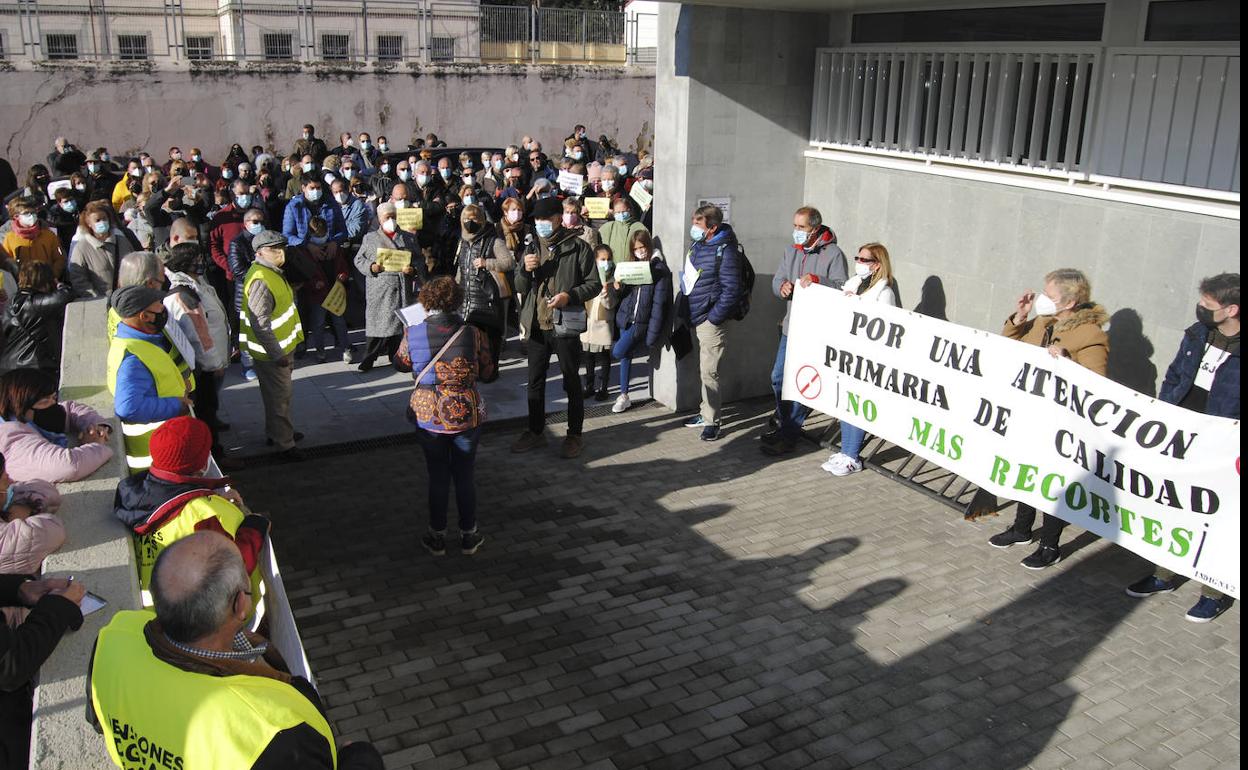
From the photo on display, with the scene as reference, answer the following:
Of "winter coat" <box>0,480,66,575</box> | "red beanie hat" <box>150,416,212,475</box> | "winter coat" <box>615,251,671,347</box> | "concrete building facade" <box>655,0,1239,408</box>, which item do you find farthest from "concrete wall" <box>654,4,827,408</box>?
"winter coat" <box>0,480,66,575</box>

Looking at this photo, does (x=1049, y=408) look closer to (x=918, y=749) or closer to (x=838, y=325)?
(x=838, y=325)

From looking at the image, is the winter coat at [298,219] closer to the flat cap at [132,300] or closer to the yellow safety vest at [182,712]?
the flat cap at [132,300]

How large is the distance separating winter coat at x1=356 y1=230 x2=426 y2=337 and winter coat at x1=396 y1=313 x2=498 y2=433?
4.04m

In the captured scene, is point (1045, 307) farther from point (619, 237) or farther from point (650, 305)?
point (619, 237)

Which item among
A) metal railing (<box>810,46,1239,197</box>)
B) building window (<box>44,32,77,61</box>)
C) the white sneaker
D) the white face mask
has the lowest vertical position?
the white sneaker

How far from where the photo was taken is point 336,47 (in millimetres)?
25969

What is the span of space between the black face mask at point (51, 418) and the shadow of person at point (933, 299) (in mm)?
6297

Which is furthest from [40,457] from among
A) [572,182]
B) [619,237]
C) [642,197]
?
[572,182]

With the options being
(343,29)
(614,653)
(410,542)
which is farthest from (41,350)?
(343,29)

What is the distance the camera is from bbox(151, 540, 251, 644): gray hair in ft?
9.09

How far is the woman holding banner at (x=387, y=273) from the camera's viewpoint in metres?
10.4

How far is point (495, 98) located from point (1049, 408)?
23129mm

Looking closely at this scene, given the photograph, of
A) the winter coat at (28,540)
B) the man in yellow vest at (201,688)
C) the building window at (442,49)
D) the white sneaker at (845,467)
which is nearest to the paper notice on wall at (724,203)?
the white sneaker at (845,467)

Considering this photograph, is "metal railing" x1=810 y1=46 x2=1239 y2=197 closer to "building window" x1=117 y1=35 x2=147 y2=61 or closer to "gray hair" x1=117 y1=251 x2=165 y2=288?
"gray hair" x1=117 y1=251 x2=165 y2=288
